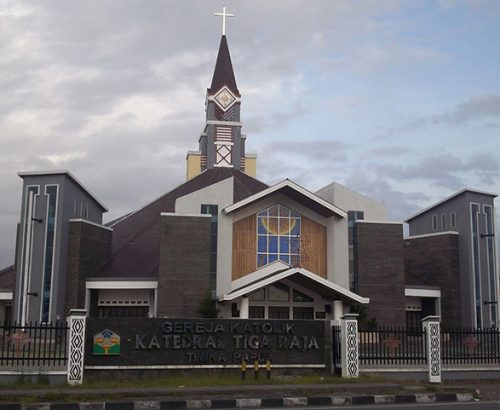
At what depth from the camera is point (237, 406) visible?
14383mm

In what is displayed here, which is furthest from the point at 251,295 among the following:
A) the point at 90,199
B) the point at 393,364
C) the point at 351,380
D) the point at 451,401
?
the point at 451,401

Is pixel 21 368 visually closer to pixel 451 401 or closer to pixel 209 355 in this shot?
pixel 209 355

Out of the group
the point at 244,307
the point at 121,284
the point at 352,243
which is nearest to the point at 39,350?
the point at 244,307

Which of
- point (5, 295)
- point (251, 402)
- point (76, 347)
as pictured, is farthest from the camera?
point (5, 295)

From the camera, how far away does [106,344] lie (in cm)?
1762

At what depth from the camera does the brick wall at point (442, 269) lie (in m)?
37.2

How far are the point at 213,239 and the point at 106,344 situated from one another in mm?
15528

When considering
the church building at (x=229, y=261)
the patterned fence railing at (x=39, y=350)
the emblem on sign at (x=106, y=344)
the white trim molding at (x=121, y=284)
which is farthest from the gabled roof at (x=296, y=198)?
the emblem on sign at (x=106, y=344)

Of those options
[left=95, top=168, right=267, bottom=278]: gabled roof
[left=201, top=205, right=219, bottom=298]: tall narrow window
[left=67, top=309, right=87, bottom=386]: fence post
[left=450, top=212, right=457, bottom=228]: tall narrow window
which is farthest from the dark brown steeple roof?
[left=67, top=309, right=87, bottom=386]: fence post

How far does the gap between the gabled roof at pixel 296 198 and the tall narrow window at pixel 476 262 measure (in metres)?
8.17

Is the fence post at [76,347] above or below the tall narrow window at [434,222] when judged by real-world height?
below

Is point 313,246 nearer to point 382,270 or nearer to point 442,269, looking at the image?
point 382,270

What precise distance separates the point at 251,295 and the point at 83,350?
53.3ft

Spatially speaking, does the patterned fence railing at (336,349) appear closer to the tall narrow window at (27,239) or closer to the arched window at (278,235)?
the arched window at (278,235)
